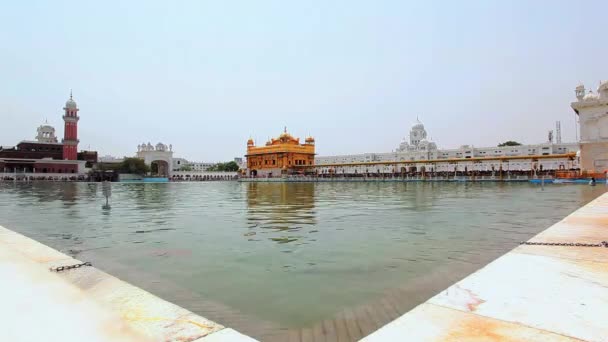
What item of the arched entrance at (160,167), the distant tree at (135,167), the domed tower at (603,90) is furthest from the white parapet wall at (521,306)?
the arched entrance at (160,167)

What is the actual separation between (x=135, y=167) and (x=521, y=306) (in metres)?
81.3

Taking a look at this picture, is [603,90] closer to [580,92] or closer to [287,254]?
[580,92]

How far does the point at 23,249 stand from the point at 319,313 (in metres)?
4.15

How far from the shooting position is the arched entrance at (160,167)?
8219 centimetres

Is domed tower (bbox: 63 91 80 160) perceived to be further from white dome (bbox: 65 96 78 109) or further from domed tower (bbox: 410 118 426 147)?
domed tower (bbox: 410 118 426 147)

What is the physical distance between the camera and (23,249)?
4.79 m

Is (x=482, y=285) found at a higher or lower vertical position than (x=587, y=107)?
lower

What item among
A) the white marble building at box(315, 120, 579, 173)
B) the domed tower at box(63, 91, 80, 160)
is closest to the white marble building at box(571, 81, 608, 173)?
the white marble building at box(315, 120, 579, 173)

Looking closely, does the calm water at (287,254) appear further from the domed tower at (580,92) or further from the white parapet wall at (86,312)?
the domed tower at (580,92)

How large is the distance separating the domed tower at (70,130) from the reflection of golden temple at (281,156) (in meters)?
34.4

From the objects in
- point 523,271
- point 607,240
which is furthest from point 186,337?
point 607,240

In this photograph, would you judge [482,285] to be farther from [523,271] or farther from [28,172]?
[28,172]

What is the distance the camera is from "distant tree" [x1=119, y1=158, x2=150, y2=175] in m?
75.4

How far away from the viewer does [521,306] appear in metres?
2.44
